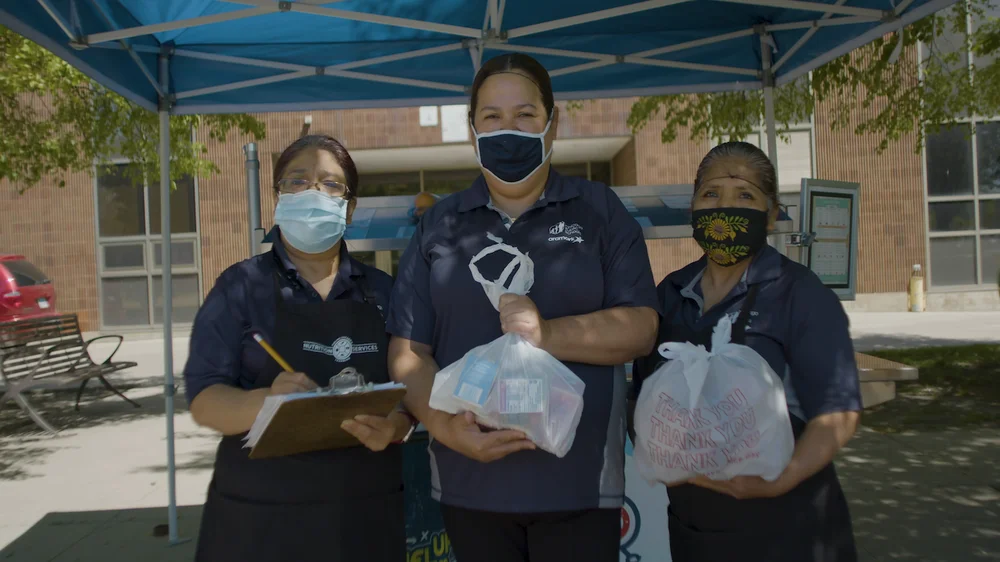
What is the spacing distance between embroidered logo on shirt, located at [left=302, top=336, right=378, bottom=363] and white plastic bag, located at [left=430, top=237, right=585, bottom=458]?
440 millimetres

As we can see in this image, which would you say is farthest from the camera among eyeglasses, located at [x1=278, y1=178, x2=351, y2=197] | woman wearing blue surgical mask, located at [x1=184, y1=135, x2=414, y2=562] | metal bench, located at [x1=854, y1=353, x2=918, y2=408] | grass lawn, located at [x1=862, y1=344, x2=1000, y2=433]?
grass lawn, located at [x1=862, y1=344, x2=1000, y2=433]

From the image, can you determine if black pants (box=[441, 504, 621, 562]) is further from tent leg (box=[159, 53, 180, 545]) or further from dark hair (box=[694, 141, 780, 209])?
tent leg (box=[159, 53, 180, 545])

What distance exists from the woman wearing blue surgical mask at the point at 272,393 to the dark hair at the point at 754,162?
1087mm

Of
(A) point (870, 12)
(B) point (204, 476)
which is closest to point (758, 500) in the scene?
(A) point (870, 12)

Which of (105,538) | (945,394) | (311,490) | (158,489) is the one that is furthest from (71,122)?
(945,394)

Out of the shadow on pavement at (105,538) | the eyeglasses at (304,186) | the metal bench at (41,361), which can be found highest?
the eyeglasses at (304,186)

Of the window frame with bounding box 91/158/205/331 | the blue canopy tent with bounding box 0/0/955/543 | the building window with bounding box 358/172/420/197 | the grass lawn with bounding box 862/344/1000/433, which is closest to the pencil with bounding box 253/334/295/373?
the blue canopy tent with bounding box 0/0/955/543

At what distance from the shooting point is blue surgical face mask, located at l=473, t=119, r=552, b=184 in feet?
6.72

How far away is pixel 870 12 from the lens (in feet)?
→ 13.1

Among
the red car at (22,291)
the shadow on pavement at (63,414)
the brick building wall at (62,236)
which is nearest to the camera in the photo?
the shadow on pavement at (63,414)

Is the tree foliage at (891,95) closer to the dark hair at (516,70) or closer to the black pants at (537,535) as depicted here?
the dark hair at (516,70)

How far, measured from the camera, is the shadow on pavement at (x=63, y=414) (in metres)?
7.25

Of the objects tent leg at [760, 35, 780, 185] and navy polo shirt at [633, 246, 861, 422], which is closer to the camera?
navy polo shirt at [633, 246, 861, 422]

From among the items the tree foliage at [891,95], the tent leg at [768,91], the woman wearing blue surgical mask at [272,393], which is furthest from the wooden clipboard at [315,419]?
the tree foliage at [891,95]
